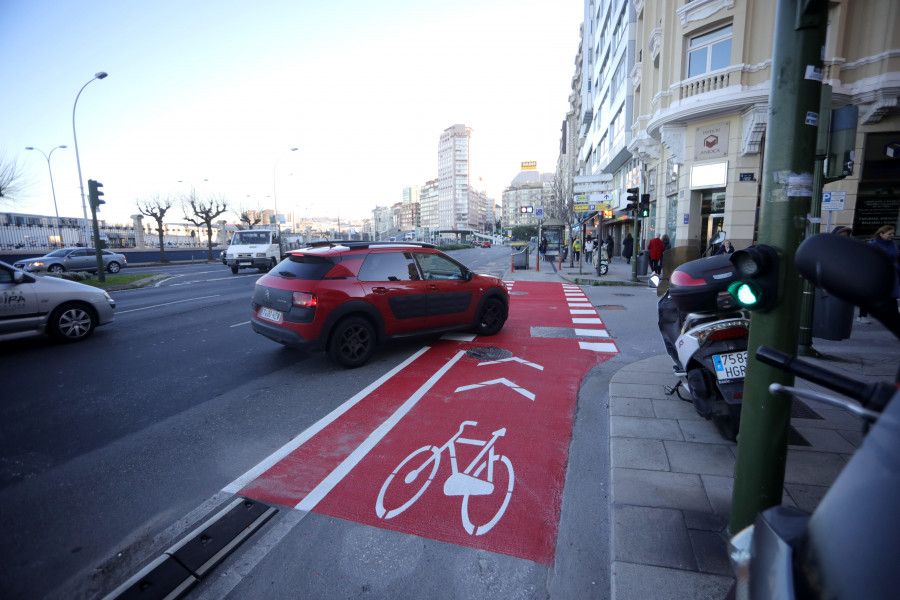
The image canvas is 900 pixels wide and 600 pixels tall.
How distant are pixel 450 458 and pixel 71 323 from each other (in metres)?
7.64

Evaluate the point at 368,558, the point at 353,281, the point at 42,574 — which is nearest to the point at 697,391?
the point at 368,558

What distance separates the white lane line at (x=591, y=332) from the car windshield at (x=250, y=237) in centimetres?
1997

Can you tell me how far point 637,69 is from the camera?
21.7 metres

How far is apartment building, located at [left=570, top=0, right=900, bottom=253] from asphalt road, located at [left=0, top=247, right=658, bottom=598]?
12723 mm

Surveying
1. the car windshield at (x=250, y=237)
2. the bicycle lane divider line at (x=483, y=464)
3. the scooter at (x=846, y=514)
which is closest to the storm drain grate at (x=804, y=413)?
the bicycle lane divider line at (x=483, y=464)

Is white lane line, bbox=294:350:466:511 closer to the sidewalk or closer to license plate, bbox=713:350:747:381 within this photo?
the sidewalk

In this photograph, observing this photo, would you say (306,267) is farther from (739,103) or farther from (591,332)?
(739,103)

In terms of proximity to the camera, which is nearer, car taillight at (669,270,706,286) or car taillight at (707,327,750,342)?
car taillight at (707,327,750,342)

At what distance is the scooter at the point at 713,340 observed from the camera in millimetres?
3520

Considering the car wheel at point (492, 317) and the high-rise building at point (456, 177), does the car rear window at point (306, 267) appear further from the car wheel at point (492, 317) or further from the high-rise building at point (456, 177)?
the high-rise building at point (456, 177)

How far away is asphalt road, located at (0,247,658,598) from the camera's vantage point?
7.92 feet

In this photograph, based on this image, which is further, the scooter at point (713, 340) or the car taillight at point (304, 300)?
the car taillight at point (304, 300)

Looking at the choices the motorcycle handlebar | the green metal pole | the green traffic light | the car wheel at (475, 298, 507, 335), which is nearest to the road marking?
the car wheel at (475, 298, 507, 335)

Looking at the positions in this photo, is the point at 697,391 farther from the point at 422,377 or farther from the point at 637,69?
the point at 637,69
